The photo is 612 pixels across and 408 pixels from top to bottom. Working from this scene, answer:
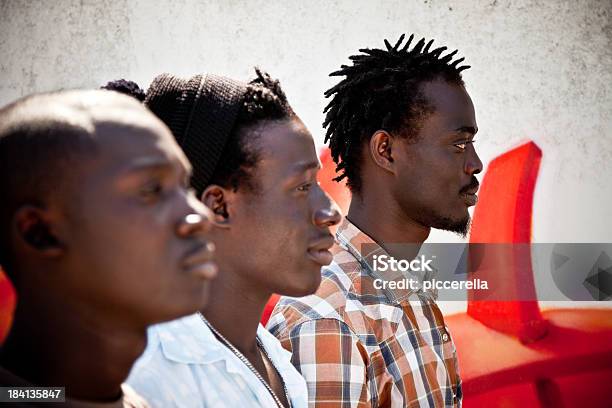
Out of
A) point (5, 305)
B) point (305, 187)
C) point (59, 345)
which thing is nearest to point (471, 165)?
point (305, 187)

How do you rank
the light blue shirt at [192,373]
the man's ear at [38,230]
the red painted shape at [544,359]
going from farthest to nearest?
the red painted shape at [544,359] → the light blue shirt at [192,373] → the man's ear at [38,230]

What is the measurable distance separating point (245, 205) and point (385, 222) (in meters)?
0.89

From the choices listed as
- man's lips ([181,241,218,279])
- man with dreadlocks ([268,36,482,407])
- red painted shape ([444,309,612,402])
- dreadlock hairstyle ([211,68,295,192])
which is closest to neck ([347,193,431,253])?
man with dreadlocks ([268,36,482,407])

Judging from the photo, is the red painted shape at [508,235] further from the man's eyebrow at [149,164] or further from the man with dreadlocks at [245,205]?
the man's eyebrow at [149,164]

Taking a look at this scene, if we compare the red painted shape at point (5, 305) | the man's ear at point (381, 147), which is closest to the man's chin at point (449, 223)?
the man's ear at point (381, 147)

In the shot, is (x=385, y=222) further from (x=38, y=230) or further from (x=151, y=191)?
(x=38, y=230)

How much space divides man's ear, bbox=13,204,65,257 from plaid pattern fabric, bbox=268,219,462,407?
3.85 ft

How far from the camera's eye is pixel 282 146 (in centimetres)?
195

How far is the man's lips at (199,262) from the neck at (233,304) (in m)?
0.59

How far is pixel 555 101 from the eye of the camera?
3812mm

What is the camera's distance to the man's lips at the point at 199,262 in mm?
1303

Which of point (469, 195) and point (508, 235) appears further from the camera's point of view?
point (508, 235)

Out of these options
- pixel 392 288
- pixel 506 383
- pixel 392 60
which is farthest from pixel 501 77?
pixel 392 288

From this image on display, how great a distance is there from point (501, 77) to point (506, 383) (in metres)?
1.34
